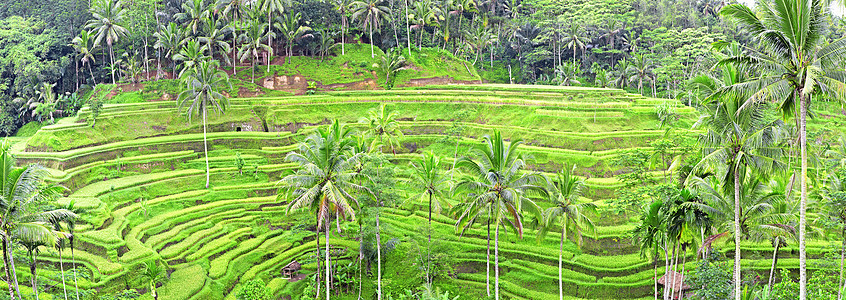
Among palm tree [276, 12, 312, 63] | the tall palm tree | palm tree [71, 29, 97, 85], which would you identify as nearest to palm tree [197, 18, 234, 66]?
palm tree [276, 12, 312, 63]

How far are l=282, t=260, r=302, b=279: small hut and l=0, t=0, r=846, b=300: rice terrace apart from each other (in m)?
0.10

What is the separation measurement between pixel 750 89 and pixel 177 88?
141 feet

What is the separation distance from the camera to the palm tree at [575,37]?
59.9 meters

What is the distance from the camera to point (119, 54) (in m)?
52.1

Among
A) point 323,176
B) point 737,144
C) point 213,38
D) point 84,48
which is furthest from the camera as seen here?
point 84,48

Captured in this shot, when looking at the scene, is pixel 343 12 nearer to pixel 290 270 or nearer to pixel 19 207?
pixel 290 270

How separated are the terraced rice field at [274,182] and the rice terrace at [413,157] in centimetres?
15

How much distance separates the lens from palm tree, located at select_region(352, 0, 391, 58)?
53594mm

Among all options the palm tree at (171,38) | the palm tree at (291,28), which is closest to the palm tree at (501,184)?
the palm tree at (171,38)

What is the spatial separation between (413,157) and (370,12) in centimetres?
2230

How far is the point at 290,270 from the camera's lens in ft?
86.5

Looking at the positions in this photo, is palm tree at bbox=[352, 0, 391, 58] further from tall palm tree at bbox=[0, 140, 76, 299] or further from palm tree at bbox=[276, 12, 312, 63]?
tall palm tree at bbox=[0, 140, 76, 299]

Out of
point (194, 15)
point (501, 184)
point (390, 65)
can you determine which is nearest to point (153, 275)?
point (501, 184)

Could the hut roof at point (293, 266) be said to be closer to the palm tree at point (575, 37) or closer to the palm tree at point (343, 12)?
the palm tree at point (343, 12)
